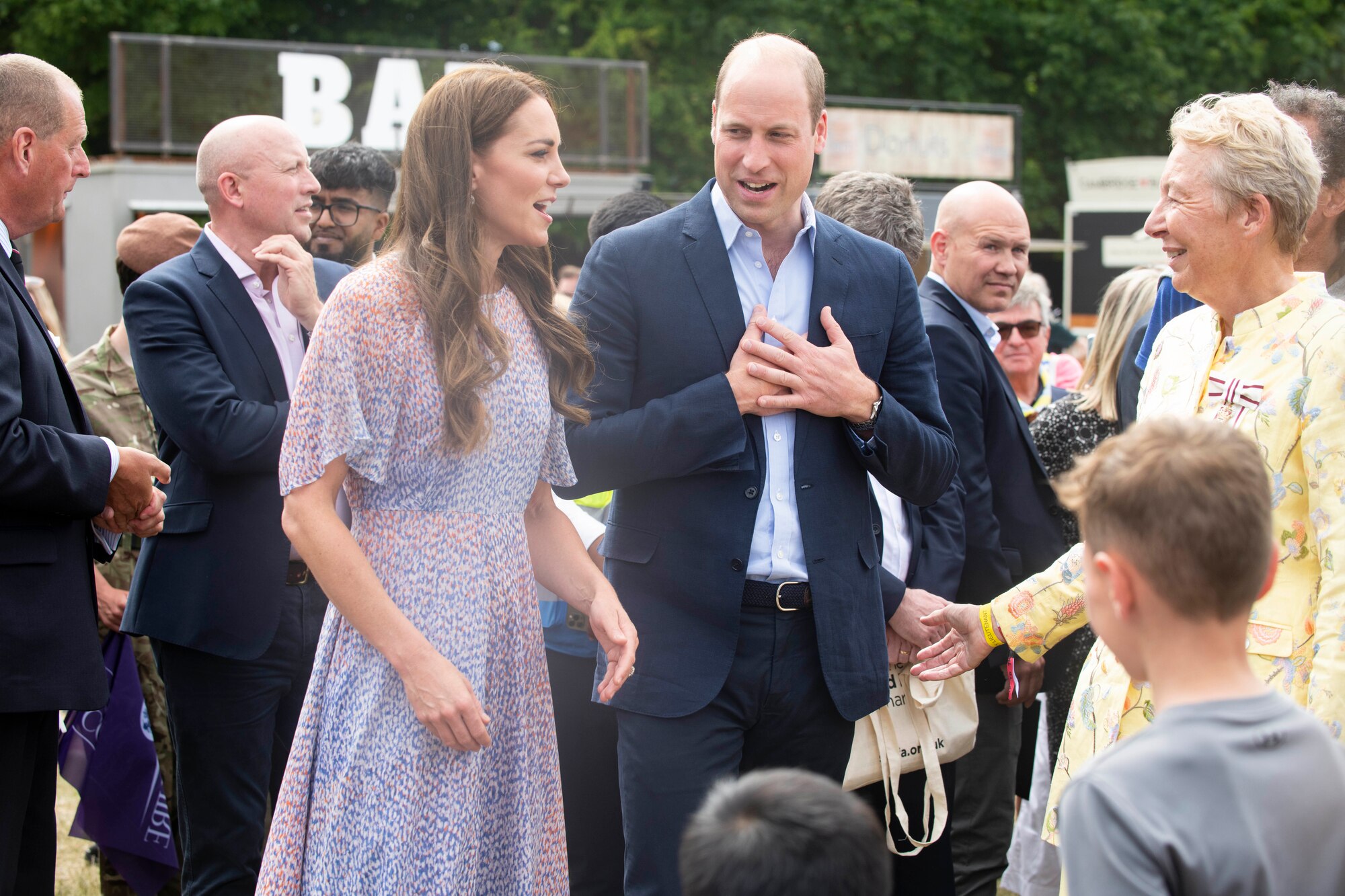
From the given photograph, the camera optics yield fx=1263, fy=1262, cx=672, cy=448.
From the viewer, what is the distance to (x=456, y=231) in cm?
238

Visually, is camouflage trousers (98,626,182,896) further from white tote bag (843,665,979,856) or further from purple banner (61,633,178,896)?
white tote bag (843,665,979,856)

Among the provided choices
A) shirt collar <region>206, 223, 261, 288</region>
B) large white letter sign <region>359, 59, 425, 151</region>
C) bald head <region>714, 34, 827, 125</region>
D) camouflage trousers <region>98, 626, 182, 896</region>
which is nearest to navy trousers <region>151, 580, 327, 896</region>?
shirt collar <region>206, 223, 261, 288</region>

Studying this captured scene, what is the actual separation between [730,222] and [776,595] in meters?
0.83

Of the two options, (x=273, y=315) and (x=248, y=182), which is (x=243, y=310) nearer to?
(x=273, y=315)

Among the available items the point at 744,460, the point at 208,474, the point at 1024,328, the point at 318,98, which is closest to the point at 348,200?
the point at 208,474

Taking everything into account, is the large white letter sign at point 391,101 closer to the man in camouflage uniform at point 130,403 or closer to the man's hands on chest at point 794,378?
the man in camouflage uniform at point 130,403

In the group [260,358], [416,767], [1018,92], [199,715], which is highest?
[1018,92]

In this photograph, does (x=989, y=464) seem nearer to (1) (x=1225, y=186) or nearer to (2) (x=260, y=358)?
(1) (x=1225, y=186)

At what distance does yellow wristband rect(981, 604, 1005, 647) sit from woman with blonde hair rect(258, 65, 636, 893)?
0.83 meters

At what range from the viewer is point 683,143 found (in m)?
22.2

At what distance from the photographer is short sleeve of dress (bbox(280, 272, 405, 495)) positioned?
7.16 ft

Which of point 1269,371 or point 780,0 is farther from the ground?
point 780,0

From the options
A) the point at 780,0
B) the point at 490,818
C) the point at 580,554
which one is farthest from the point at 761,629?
the point at 780,0

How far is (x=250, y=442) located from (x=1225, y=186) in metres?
2.25
